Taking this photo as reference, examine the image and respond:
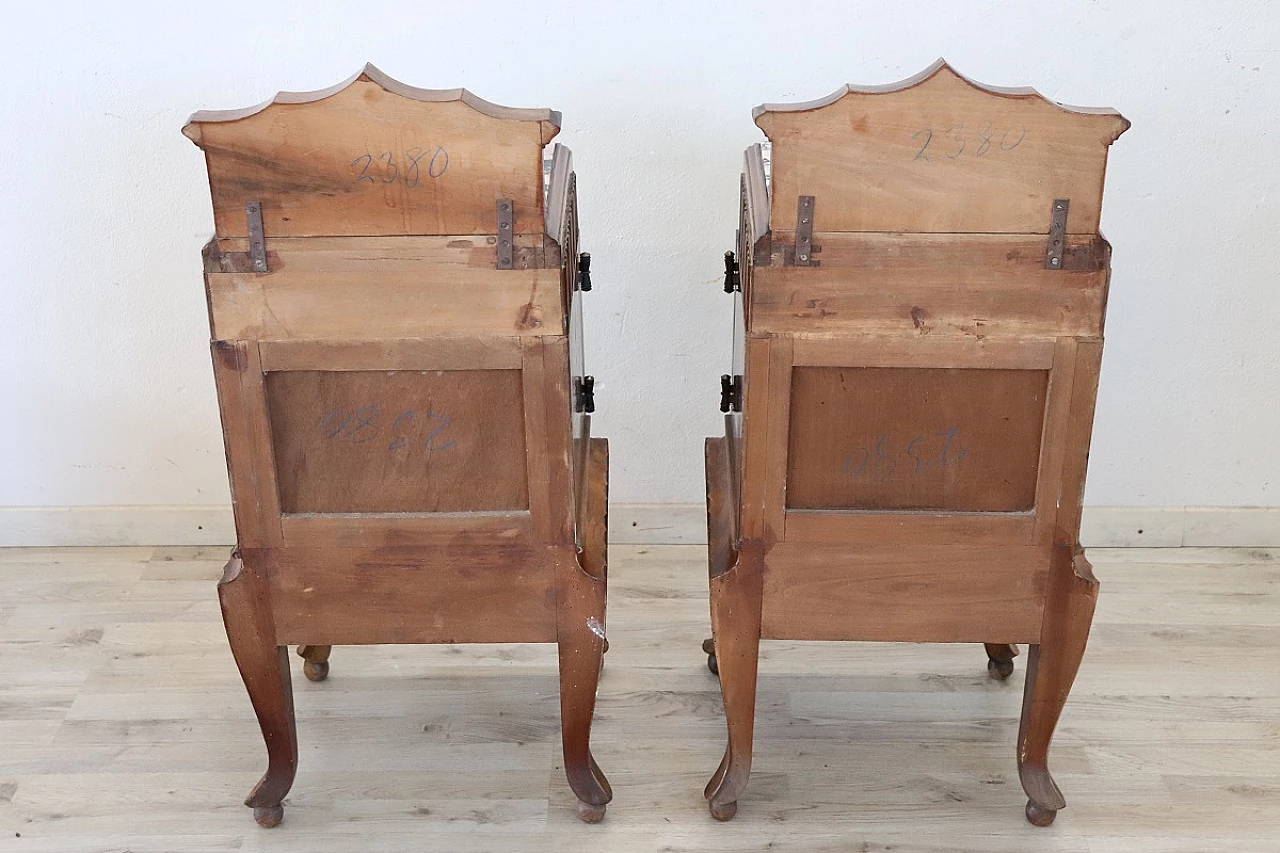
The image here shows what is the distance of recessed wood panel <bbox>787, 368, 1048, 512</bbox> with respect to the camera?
1493 millimetres

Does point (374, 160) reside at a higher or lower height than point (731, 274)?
higher

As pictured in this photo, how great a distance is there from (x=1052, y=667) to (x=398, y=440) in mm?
928

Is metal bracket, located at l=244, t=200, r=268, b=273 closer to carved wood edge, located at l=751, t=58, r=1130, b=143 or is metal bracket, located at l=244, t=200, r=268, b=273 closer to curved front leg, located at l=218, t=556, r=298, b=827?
curved front leg, located at l=218, t=556, r=298, b=827

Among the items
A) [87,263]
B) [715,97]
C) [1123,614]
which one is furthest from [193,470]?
[1123,614]

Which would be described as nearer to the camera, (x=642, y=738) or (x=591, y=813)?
(x=591, y=813)

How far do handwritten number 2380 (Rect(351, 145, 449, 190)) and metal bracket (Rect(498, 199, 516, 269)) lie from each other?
79 millimetres

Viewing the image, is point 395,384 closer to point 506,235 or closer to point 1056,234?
point 506,235

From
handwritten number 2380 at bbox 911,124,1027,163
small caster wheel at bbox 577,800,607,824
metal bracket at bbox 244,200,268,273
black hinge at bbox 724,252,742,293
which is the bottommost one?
small caster wheel at bbox 577,800,607,824

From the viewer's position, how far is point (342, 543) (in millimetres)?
1579

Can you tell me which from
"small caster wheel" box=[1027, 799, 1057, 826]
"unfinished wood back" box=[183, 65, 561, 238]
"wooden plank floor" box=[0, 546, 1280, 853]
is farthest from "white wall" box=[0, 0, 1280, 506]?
"small caster wheel" box=[1027, 799, 1057, 826]

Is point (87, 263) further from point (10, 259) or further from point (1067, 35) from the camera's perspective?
point (1067, 35)

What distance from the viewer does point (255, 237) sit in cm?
140

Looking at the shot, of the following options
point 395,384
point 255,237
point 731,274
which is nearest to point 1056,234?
point 731,274

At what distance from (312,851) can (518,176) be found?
1.02 meters
